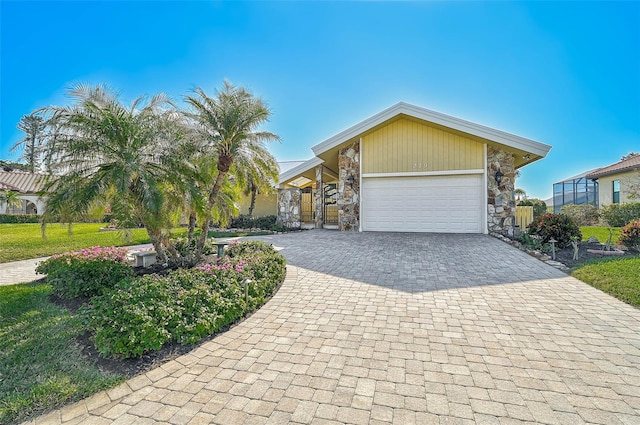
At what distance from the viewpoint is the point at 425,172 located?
42.2 ft

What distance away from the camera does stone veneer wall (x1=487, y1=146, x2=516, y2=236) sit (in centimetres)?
1239

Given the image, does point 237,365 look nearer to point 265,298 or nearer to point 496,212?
point 265,298

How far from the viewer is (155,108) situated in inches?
228

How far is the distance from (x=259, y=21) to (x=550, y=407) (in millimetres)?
11018

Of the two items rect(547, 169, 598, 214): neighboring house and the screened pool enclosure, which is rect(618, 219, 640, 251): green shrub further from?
the screened pool enclosure

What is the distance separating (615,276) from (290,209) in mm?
13264

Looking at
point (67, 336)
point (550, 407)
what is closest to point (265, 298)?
point (67, 336)

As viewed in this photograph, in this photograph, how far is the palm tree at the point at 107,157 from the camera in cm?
485

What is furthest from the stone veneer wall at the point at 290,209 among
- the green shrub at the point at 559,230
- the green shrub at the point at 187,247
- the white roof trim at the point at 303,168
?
the green shrub at the point at 559,230

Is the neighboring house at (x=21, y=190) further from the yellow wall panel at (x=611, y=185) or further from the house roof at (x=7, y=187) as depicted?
the yellow wall panel at (x=611, y=185)

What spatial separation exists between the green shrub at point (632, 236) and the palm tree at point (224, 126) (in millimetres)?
10808

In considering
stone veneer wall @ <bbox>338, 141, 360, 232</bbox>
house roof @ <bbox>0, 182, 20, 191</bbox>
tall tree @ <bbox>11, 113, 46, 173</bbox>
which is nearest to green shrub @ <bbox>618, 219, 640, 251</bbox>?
stone veneer wall @ <bbox>338, 141, 360, 232</bbox>

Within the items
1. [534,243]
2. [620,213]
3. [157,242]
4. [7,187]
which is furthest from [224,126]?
[7,187]

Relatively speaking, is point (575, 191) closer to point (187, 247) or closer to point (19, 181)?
point (187, 247)
